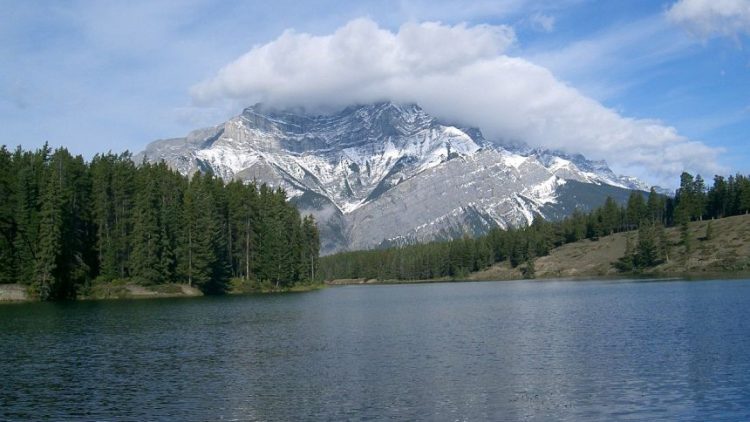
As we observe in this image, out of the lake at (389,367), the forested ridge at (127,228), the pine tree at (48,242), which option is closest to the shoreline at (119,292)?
the forested ridge at (127,228)

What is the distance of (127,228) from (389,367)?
11760 cm

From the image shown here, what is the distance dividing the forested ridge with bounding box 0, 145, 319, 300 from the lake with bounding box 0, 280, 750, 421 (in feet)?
143

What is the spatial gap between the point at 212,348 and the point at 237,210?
113854 mm

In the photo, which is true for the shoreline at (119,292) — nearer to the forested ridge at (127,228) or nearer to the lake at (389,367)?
the forested ridge at (127,228)

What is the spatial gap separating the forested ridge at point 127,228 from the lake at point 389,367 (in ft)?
143

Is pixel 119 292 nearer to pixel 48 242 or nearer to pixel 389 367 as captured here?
pixel 48 242

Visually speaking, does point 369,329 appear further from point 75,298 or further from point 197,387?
point 75,298

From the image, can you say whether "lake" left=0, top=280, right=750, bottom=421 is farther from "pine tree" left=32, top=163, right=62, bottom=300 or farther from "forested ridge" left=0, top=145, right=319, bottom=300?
"forested ridge" left=0, top=145, right=319, bottom=300

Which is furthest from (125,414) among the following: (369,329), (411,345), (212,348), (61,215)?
(61,215)

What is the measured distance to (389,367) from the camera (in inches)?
1956

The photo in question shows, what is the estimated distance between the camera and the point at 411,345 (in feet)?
201

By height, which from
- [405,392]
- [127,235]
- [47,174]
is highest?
[47,174]

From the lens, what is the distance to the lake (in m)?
36.8

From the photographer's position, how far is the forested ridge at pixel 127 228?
127312 mm
